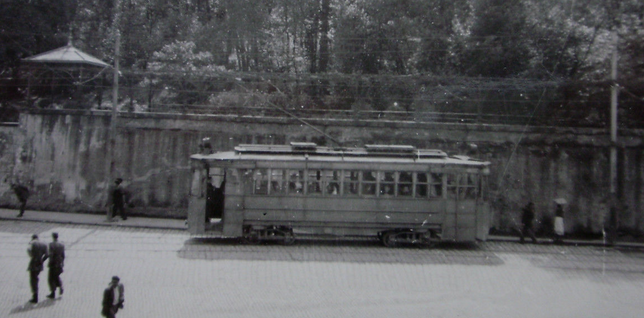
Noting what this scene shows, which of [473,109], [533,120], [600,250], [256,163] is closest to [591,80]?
[533,120]

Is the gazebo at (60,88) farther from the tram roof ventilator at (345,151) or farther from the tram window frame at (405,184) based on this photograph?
the tram window frame at (405,184)

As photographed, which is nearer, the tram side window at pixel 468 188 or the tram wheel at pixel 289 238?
the tram wheel at pixel 289 238

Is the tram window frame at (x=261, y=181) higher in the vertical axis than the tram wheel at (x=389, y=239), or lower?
higher

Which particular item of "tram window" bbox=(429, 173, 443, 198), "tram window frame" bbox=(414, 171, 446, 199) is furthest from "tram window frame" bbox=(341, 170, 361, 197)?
"tram window" bbox=(429, 173, 443, 198)

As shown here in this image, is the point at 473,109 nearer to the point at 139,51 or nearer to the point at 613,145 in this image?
the point at 613,145

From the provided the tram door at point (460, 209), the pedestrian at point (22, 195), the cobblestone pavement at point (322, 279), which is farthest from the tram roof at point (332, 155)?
the pedestrian at point (22, 195)
